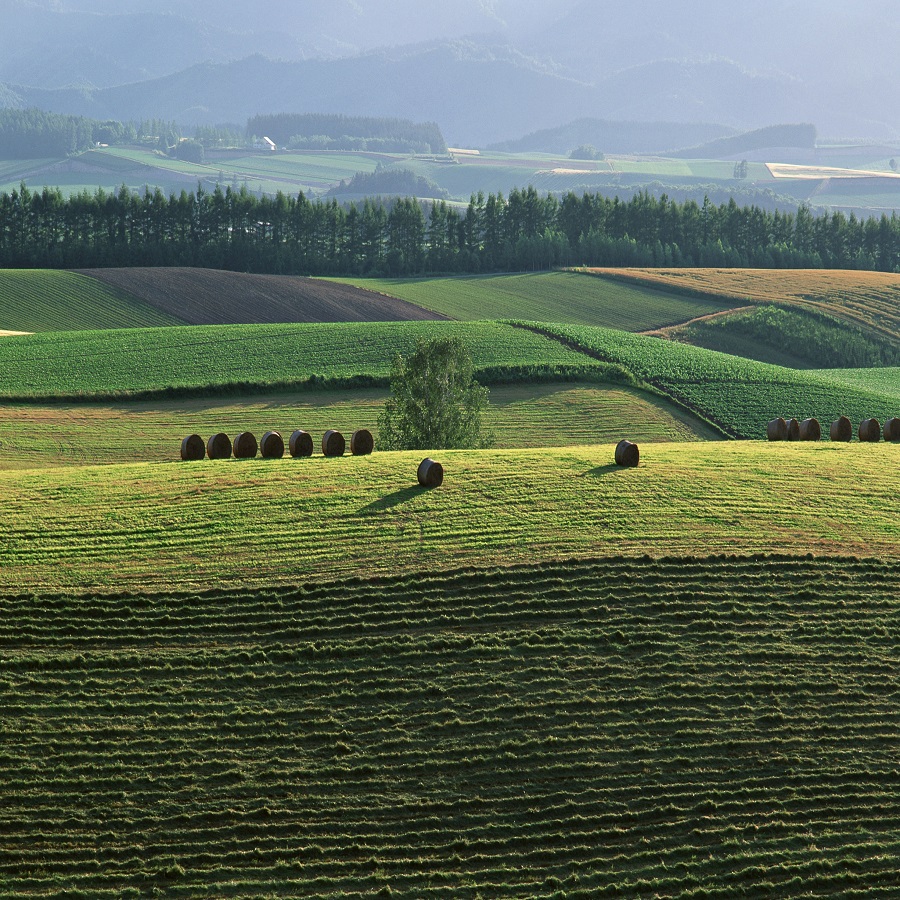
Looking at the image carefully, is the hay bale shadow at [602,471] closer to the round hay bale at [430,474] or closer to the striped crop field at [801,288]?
the round hay bale at [430,474]

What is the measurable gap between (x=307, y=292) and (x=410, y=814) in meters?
83.4

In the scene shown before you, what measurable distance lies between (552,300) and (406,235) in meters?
29.3

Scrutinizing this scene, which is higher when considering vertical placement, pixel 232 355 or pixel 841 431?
pixel 232 355

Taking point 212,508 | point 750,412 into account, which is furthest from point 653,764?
point 750,412

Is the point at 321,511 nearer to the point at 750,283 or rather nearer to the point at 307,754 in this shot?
the point at 307,754

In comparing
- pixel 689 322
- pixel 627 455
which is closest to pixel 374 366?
pixel 627 455

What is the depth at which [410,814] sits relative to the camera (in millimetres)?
20422

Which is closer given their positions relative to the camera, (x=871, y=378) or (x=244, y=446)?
(x=244, y=446)

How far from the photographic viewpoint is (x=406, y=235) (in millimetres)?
129375

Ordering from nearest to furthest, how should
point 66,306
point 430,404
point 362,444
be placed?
point 362,444 → point 430,404 → point 66,306

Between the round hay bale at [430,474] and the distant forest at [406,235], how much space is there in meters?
90.0

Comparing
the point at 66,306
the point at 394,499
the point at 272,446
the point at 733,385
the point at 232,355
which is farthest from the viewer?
the point at 66,306

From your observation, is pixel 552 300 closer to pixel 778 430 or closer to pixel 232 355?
pixel 232 355

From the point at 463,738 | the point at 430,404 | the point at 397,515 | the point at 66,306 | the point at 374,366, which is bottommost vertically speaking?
the point at 463,738
